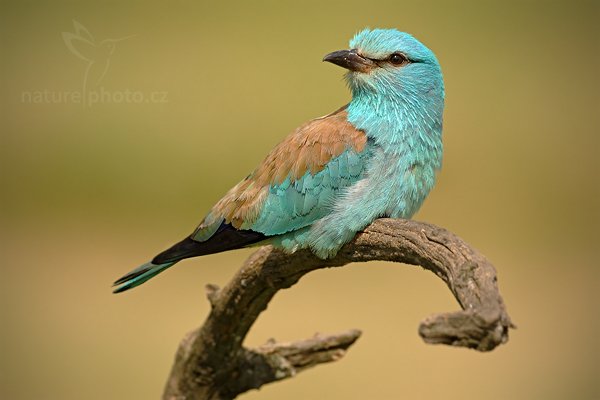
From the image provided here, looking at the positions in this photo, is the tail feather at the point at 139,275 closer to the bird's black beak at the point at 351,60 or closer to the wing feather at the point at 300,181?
Result: the wing feather at the point at 300,181

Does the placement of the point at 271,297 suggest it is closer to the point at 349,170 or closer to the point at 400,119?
the point at 349,170

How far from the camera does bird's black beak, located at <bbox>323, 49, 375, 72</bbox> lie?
10.8 feet

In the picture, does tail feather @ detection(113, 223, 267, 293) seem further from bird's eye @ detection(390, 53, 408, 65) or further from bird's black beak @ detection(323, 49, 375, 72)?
bird's eye @ detection(390, 53, 408, 65)

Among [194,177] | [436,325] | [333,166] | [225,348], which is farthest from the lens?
Answer: [194,177]

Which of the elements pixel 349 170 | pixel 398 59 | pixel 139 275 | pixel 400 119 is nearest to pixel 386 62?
pixel 398 59

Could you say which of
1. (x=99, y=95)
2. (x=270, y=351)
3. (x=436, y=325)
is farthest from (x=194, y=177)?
(x=436, y=325)

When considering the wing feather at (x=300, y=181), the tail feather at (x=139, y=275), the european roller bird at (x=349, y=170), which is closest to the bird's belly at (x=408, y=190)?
the european roller bird at (x=349, y=170)

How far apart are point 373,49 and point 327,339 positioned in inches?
39.9

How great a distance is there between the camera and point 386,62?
3.33 m

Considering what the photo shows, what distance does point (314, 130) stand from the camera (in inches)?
127

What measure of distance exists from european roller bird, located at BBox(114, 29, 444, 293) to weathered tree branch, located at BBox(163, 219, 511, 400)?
0.07 m

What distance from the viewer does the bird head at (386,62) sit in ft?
10.8

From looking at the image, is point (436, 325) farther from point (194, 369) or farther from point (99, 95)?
point (99, 95)

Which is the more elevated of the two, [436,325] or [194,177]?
[194,177]
